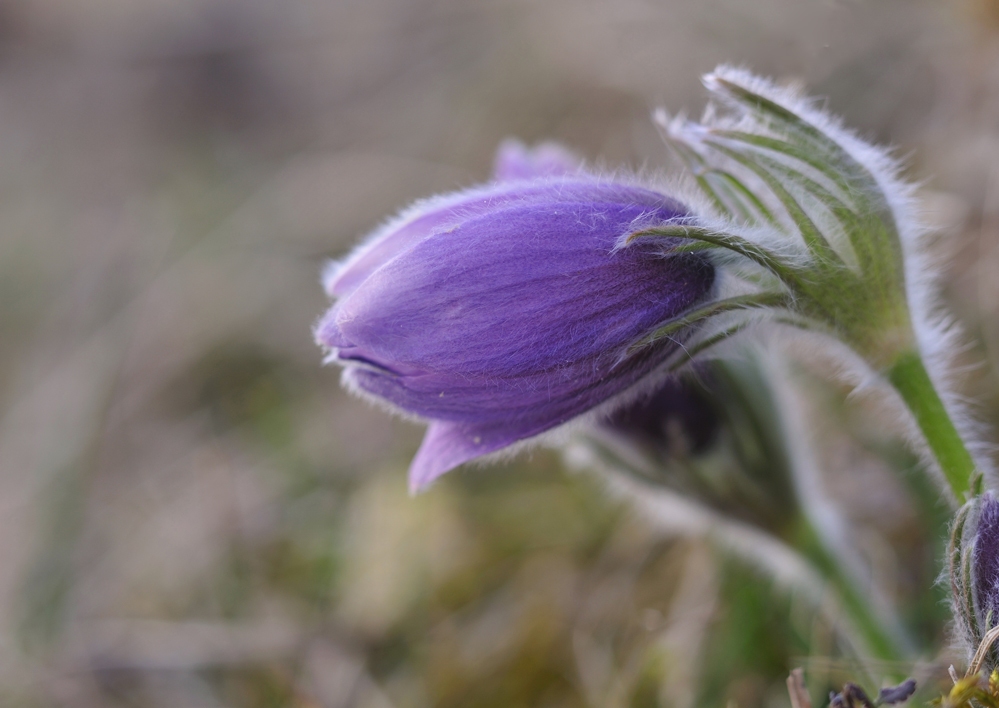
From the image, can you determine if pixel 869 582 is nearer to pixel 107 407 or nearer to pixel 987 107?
pixel 987 107

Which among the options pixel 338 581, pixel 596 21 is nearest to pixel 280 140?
pixel 596 21

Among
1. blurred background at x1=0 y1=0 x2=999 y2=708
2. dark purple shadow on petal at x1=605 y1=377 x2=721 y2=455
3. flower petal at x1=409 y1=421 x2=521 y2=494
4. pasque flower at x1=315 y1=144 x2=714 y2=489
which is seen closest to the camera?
pasque flower at x1=315 y1=144 x2=714 y2=489

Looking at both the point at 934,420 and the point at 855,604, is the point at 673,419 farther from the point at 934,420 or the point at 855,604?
the point at 855,604

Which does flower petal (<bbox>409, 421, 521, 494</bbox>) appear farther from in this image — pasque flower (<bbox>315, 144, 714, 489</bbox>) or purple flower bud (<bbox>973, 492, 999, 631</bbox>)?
purple flower bud (<bbox>973, 492, 999, 631</bbox>)

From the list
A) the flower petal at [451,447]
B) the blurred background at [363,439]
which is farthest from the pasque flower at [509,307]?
→ the blurred background at [363,439]

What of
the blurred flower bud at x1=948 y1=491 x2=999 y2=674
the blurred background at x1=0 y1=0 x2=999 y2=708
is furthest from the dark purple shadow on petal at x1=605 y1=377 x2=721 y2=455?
the blurred flower bud at x1=948 y1=491 x2=999 y2=674
